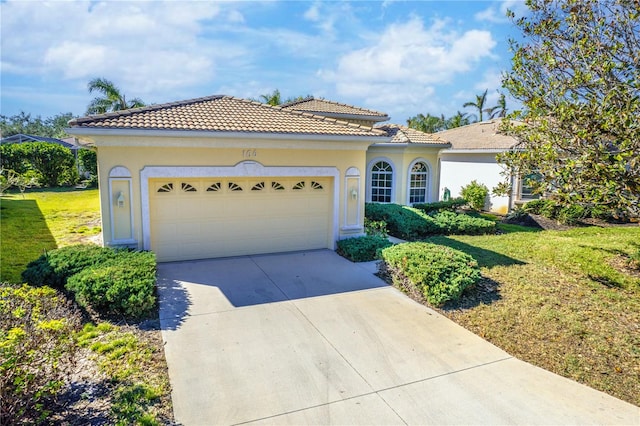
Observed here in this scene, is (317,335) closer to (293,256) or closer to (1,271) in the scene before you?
(293,256)

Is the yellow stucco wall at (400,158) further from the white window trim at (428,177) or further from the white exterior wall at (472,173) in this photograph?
the white exterior wall at (472,173)

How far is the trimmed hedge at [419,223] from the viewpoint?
14375mm

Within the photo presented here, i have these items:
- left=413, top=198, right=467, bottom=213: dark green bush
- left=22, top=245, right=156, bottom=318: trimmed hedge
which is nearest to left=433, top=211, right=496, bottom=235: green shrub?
left=413, top=198, right=467, bottom=213: dark green bush

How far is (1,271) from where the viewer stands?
9.13 metres

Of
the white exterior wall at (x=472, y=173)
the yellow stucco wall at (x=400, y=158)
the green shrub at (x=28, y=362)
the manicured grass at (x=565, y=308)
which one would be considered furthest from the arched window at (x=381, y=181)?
the green shrub at (x=28, y=362)

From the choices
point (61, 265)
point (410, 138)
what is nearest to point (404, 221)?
point (410, 138)

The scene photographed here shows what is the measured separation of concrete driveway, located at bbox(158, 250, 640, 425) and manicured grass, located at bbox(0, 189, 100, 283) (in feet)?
15.5

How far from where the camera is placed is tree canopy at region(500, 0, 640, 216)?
6.84 meters

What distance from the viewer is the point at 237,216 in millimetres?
11070

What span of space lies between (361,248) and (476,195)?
1243 cm

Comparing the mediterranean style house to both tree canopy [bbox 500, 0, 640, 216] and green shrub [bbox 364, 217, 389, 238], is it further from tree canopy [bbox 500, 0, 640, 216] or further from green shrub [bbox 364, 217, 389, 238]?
tree canopy [bbox 500, 0, 640, 216]

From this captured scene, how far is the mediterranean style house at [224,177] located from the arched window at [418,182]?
8.07 meters

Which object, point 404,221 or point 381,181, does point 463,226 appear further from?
point 381,181

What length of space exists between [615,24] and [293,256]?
882 centimetres
